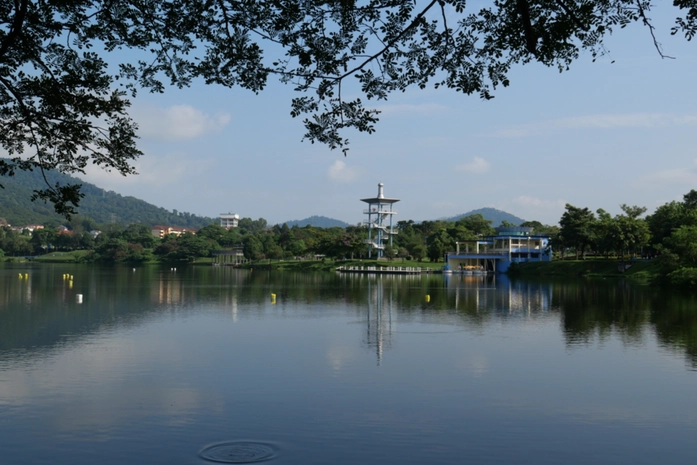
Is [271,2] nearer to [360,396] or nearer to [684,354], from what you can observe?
[360,396]

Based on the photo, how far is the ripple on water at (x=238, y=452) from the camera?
36.4 ft

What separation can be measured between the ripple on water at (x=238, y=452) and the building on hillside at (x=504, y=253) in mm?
80714

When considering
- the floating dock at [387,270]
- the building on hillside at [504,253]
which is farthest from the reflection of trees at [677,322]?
the building on hillside at [504,253]

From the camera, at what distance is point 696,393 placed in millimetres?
15898

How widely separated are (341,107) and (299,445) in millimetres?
6430

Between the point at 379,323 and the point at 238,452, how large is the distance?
18582 mm

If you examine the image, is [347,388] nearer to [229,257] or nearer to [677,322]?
[677,322]

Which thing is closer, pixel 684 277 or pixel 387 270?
pixel 684 277

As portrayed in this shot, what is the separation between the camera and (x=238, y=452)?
37.6ft

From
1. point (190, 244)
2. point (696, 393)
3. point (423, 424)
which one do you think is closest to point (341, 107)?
point (423, 424)

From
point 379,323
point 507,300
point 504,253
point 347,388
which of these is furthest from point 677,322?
point 504,253

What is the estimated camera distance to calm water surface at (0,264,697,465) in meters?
11.8

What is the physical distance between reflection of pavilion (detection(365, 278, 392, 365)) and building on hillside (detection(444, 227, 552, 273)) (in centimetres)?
5062

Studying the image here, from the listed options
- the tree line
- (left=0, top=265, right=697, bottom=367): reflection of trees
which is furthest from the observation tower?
(left=0, top=265, right=697, bottom=367): reflection of trees
